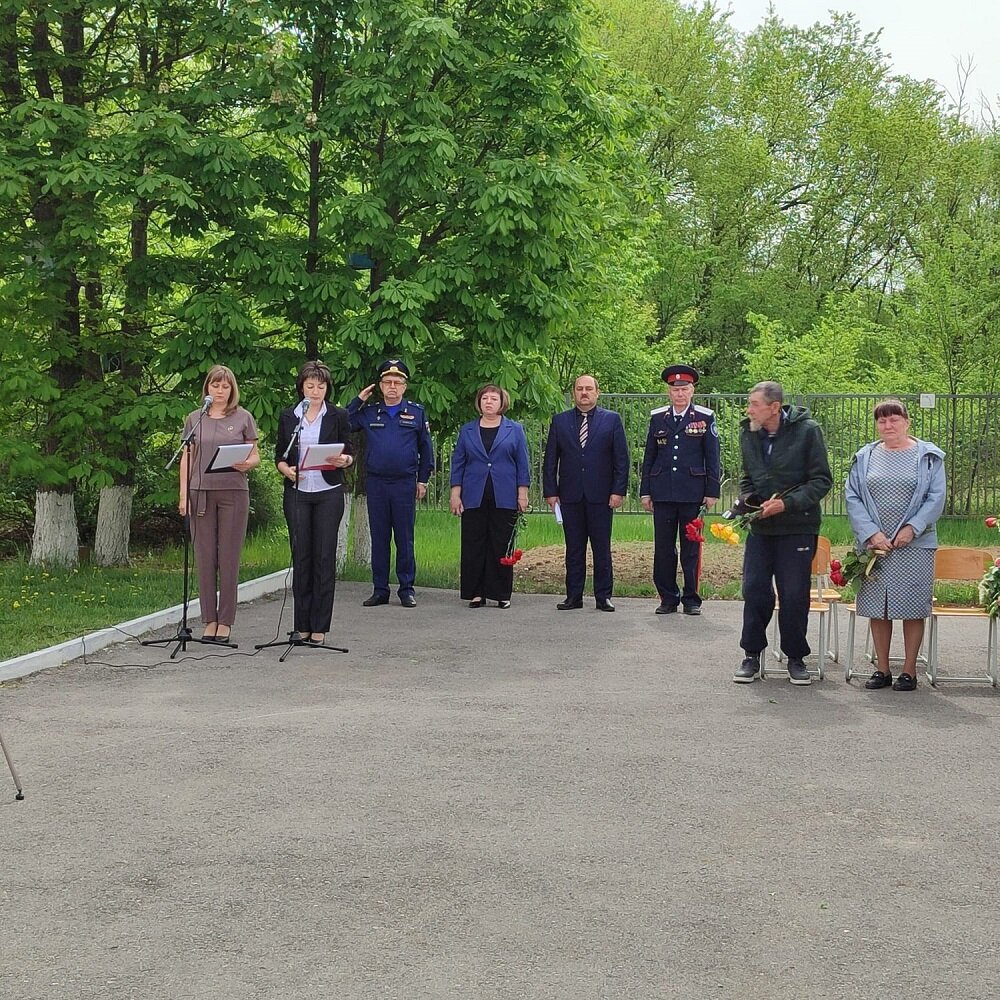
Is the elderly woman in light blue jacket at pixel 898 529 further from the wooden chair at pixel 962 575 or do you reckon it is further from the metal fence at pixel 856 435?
the metal fence at pixel 856 435

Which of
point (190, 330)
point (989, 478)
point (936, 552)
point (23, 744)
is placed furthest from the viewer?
point (989, 478)

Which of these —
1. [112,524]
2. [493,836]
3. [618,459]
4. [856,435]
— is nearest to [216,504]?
[618,459]

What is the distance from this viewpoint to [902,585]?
9.11m

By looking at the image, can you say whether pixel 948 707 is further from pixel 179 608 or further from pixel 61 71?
pixel 61 71

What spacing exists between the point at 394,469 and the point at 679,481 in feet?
8.70

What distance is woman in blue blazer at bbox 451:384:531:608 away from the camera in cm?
1312

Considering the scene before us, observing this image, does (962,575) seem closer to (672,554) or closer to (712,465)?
(712,465)

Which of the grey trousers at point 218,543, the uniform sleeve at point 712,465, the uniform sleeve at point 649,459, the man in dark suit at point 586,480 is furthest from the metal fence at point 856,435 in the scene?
the grey trousers at point 218,543

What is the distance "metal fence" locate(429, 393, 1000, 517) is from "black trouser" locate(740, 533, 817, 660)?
440 inches

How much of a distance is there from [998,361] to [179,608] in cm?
1455

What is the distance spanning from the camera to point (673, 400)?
12.9 meters

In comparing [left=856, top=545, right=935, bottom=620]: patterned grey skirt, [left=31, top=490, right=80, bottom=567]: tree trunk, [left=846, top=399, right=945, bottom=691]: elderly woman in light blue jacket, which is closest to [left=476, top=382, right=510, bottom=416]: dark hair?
[left=846, top=399, right=945, bottom=691]: elderly woman in light blue jacket

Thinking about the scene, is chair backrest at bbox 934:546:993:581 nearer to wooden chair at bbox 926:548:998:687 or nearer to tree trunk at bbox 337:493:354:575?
wooden chair at bbox 926:548:998:687

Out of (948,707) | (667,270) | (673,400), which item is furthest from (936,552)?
(667,270)
